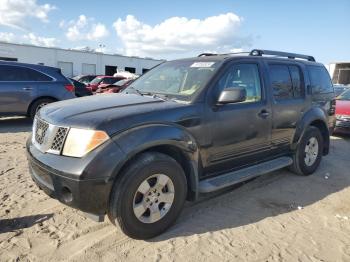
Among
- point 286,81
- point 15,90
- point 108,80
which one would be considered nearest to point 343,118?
point 286,81

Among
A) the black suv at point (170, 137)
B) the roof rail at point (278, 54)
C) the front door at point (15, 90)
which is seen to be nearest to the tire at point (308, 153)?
Answer: the black suv at point (170, 137)

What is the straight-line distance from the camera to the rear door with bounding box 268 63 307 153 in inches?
195

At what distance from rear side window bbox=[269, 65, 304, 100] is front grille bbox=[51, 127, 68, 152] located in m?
3.03

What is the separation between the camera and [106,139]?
3086mm

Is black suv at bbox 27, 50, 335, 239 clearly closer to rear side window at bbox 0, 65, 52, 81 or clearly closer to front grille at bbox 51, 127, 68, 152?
front grille at bbox 51, 127, 68, 152

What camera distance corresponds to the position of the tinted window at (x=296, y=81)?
17.8 feet

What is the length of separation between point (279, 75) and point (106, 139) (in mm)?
3113

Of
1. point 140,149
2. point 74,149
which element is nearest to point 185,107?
point 140,149

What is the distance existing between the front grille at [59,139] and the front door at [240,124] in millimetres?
1599

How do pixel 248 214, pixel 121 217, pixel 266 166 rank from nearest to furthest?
pixel 121 217, pixel 248 214, pixel 266 166

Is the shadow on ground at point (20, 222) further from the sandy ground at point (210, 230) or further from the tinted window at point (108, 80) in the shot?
the tinted window at point (108, 80)

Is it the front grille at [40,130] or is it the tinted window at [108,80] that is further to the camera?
the tinted window at [108,80]

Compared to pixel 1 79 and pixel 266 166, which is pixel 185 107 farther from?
pixel 1 79

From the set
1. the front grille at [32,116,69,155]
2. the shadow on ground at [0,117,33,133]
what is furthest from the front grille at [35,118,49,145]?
the shadow on ground at [0,117,33,133]
